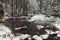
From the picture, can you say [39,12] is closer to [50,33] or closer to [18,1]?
[18,1]

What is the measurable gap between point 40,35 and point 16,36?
511mm

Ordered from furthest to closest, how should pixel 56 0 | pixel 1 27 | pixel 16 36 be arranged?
pixel 56 0, pixel 1 27, pixel 16 36

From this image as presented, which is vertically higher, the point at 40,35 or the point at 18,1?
the point at 18,1

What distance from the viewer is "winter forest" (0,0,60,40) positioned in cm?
350

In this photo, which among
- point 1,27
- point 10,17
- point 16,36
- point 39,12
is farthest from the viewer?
→ point 39,12

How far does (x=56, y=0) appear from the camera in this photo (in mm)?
5840

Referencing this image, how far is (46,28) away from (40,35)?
0.44 metres

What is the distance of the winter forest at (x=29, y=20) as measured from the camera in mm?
3498

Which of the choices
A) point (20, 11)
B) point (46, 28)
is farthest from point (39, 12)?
point (46, 28)

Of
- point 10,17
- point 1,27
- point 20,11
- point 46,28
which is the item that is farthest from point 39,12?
point 1,27

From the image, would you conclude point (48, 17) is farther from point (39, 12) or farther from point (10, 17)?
point (10, 17)

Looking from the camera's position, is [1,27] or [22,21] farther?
[22,21]

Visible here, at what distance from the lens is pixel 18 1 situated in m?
5.08

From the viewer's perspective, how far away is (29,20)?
Answer: 4355 mm
